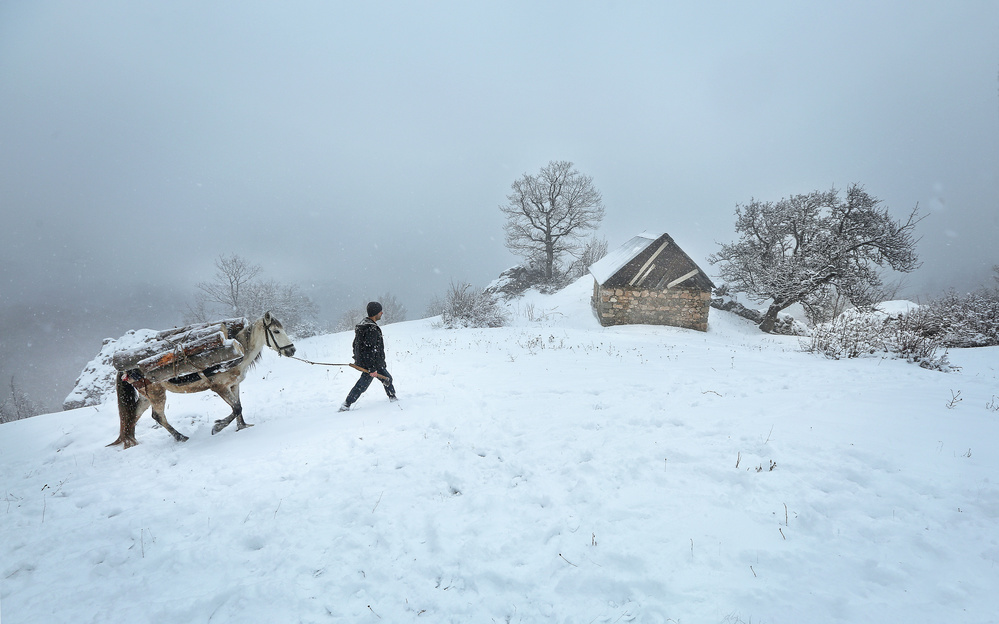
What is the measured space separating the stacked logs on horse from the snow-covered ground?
3.53ft

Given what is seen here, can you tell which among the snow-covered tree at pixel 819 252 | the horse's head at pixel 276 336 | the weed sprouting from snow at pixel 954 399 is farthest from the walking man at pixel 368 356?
the snow-covered tree at pixel 819 252

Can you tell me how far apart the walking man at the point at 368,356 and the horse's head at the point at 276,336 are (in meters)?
1.18

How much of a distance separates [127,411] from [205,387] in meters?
0.98

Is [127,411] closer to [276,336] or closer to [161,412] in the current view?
[161,412]

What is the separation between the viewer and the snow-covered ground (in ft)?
7.46

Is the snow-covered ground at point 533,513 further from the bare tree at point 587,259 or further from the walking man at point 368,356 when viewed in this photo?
the bare tree at point 587,259

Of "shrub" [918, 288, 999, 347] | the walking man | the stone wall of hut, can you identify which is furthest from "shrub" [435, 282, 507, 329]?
"shrub" [918, 288, 999, 347]

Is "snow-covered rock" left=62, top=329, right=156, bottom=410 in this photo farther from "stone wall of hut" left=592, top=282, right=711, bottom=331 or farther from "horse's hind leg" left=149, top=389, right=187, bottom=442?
"stone wall of hut" left=592, top=282, right=711, bottom=331

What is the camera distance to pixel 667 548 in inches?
104

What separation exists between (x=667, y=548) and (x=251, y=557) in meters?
3.23

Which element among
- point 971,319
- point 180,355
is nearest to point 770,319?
point 971,319

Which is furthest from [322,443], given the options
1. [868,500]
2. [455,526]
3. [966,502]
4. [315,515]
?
[966,502]

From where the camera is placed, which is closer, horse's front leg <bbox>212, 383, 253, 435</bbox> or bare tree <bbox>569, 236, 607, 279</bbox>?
horse's front leg <bbox>212, 383, 253, 435</bbox>

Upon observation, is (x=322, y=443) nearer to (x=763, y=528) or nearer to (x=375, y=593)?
(x=375, y=593)
